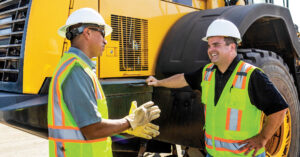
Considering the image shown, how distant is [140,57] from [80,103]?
1492mm

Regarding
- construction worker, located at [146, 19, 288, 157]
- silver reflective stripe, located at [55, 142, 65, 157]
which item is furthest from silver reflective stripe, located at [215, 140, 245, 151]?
silver reflective stripe, located at [55, 142, 65, 157]

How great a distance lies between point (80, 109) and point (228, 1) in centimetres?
331

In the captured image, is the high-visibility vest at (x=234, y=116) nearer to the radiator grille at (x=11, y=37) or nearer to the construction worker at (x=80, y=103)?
the construction worker at (x=80, y=103)

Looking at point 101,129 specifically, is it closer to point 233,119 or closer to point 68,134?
point 68,134

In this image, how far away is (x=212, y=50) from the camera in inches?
93.4

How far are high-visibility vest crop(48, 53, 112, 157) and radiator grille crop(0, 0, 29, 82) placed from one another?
90 cm

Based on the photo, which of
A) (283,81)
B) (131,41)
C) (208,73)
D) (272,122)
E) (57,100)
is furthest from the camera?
(283,81)

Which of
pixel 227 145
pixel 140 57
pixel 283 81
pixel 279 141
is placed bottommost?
pixel 279 141

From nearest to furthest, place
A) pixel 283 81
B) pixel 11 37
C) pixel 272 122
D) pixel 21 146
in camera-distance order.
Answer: pixel 272 122, pixel 11 37, pixel 283 81, pixel 21 146

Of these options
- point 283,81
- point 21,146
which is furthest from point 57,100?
point 21,146

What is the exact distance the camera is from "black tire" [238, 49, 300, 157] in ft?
10.1

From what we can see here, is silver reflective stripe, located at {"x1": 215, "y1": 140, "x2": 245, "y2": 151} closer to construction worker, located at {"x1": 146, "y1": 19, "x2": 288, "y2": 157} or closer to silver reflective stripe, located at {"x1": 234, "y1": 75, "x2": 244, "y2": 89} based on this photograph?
construction worker, located at {"x1": 146, "y1": 19, "x2": 288, "y2": 157}

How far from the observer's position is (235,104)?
217cm

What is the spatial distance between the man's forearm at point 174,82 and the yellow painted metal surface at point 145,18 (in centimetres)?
27
